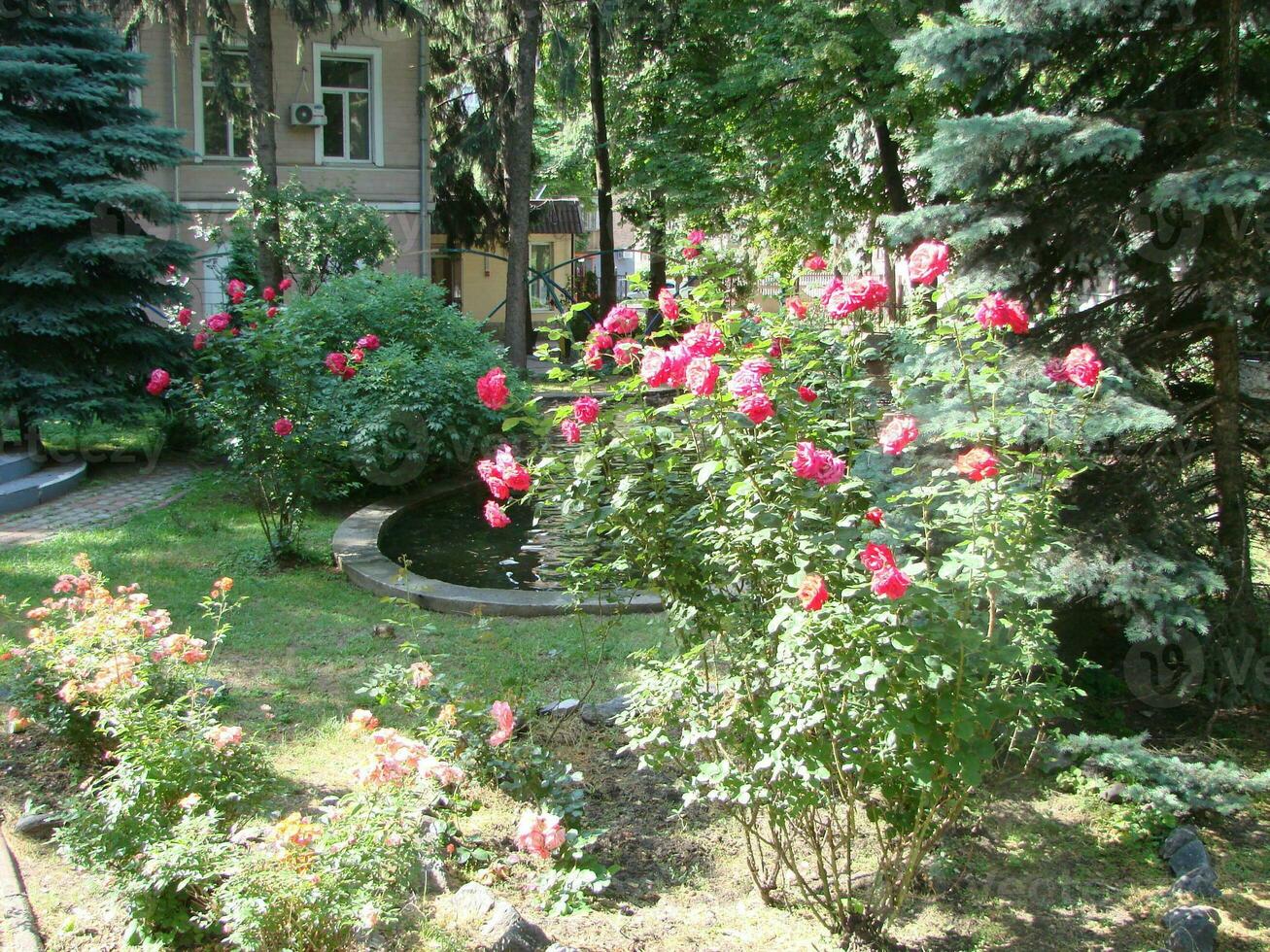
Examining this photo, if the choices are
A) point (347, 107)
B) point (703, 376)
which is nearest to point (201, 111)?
point (347, 107)

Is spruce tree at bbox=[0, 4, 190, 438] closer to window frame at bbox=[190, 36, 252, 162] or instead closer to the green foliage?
window frame at bbox=[190, 36, 252, 162]

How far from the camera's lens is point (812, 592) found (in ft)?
8.75

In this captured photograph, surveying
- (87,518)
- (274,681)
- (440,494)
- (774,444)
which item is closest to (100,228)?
(87,518)

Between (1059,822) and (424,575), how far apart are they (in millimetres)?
4995

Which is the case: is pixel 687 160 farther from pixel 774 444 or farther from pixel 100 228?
pixel 774 444

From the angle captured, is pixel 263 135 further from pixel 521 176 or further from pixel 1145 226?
pixel 1145 226

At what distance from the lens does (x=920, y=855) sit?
3.22 m

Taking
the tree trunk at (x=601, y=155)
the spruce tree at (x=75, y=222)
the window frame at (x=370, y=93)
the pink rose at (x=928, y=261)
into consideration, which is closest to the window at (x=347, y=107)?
the window frame at (x=370, y=93)

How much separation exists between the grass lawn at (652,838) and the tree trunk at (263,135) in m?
9.28

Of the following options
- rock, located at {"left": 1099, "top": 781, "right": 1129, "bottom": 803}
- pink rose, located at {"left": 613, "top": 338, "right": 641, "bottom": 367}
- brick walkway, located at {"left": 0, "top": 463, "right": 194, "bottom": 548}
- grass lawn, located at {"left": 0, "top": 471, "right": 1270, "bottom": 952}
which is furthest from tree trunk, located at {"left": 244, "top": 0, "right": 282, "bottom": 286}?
rock, located at {"left": 1099, "top": 781, "right": 1129, "bottom": 803}

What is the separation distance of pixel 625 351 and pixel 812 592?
1.35m

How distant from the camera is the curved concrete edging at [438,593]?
22.3ft

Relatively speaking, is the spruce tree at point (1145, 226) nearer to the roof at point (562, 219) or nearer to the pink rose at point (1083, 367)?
the pink rose at point (1083, 367)

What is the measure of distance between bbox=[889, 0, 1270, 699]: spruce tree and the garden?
0.07ft
